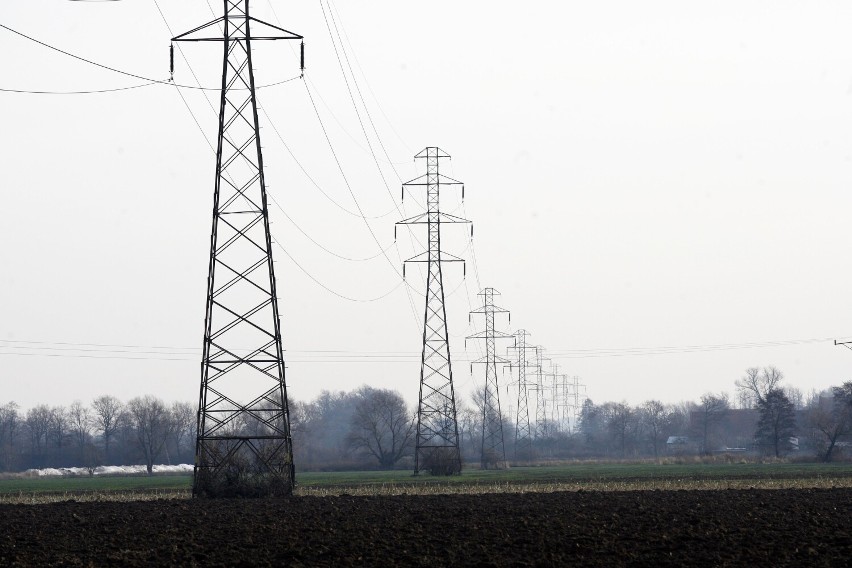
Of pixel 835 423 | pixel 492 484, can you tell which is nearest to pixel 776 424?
pixel 835 423

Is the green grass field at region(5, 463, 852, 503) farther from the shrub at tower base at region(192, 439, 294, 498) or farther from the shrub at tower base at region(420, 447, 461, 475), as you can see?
the shrub at tower base at region(192, 439, 294, 498)

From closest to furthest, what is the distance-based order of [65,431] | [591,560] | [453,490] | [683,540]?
[591,560], [683,540], [453,490], [65,431]

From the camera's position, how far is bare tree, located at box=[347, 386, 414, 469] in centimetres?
13100

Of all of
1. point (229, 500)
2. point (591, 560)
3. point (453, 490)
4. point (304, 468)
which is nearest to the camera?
point (591, 560)

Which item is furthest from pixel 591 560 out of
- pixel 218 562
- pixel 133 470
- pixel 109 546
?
pixel 133 470

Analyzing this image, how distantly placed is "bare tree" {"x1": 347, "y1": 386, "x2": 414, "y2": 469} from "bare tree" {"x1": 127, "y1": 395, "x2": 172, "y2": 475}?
25950 millimetres

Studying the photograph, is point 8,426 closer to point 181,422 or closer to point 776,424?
point 181,422

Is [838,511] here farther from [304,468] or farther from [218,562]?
[304,468]

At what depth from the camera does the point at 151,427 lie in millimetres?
153500

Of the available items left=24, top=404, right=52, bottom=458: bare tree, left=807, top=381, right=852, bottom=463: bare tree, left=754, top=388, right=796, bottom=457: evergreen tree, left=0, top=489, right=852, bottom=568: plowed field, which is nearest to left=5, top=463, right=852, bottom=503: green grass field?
left=0, top=489, right=852, bottom=568: plowed field

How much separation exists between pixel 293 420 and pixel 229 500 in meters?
108

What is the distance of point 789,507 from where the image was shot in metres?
33.1

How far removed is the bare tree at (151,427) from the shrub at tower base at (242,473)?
10878 centimetres

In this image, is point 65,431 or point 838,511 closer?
point 838,511
